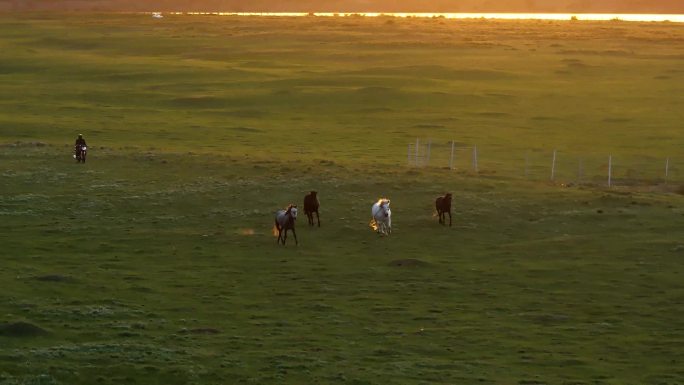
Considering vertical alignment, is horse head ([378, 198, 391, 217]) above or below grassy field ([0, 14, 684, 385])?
above

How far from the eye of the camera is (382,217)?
41062 mm

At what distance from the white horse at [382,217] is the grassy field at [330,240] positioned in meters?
0.68

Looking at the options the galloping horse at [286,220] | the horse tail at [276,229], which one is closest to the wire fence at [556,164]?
the horse tail at [276,229]

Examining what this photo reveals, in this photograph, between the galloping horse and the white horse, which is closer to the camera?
the galloping horse

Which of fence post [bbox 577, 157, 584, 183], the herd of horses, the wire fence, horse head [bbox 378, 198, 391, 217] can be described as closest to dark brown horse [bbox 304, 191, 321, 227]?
the herd of horses

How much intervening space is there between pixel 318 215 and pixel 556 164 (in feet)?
68.4

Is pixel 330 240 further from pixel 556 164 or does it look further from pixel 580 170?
pixel 556 164

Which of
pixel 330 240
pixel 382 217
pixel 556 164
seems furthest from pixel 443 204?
pixel 556 164

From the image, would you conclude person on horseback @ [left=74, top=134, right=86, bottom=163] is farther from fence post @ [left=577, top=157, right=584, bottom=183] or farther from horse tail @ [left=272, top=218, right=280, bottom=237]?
fence post @ [left=577, top=157, right=584, bottom=183]

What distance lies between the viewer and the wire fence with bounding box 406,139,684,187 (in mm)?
55156

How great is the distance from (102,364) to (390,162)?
108 feet

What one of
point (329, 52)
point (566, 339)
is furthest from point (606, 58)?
point (566, 339)

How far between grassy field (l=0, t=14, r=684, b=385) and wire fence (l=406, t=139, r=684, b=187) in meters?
0.60

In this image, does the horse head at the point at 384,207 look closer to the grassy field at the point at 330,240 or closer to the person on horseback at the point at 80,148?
the grassy field at the point at 330,240
